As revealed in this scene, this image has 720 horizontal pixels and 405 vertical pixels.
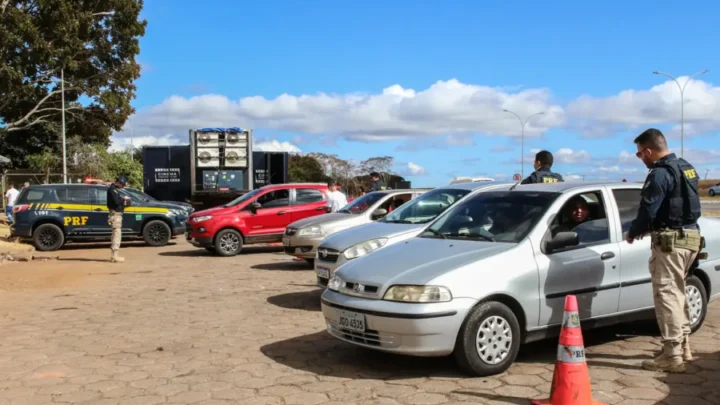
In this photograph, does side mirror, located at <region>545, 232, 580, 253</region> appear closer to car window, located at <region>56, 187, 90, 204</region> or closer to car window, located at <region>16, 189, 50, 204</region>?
car window, located at <region>56, 187, 90, 204</region>

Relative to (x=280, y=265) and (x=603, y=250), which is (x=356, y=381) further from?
(x=280, y=265)

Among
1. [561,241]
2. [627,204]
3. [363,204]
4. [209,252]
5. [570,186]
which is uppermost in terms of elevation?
[570,186]

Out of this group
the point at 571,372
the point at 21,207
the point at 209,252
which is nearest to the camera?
the point at 571,372

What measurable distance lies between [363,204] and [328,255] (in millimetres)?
3448

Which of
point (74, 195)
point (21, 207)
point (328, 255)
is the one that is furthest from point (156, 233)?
point (328, 255)

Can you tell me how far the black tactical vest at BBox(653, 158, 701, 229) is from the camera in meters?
5.08

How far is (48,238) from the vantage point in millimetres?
16734

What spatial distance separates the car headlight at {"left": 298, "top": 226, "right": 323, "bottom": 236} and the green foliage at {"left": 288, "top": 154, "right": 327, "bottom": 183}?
3877 cm

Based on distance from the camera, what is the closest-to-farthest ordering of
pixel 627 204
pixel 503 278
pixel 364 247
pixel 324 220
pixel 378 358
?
1. pixel 503 278
2. pixel 378 358
3. pixel 627 204
4. pixel 364 247
5. pixel 324 220

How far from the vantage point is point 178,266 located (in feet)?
43.5

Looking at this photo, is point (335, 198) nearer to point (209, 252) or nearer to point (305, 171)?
point (209, 252)

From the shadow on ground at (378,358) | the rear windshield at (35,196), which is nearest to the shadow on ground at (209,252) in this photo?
the rear windshield at (35,196)

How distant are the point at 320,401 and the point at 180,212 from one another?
46.2 ft

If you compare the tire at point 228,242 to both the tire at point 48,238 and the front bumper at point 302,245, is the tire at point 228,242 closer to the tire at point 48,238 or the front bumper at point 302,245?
the front bumper at point 302,245
